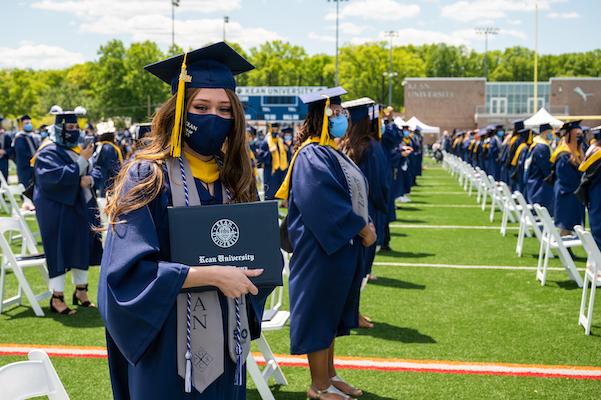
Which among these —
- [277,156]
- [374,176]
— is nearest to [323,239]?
[374,176]

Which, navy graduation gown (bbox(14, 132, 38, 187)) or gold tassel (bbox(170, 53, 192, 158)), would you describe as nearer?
gold tassel (bbox(170, 53, 192, 158))

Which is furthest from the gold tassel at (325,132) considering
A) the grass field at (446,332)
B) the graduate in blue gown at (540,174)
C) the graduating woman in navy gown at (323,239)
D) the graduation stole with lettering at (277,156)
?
the graduation stole with lettering at (277,156)

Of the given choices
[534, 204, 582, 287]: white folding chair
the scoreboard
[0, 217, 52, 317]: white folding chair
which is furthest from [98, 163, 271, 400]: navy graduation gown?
the scoreboard

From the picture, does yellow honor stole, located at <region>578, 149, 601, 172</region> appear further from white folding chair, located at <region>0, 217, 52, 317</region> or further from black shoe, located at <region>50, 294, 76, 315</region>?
white folding chair, located at <region>0, 217, 52, 317</region>

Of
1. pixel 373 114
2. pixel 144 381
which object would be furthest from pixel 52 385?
pixel 373 114

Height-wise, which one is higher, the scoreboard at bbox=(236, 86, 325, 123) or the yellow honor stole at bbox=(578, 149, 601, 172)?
the scoreboard at bbox=(236, 86, 325, 123)

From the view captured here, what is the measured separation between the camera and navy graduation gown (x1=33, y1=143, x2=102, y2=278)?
732 cm

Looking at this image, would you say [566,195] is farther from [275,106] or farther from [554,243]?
[275,106]

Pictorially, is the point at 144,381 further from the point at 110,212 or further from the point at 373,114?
the point at 373,114

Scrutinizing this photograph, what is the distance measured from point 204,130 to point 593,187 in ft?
23.7

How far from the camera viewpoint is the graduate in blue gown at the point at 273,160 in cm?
1858

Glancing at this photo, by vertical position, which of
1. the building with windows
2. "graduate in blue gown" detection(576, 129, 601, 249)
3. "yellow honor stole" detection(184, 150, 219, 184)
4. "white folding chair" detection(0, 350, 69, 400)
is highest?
the building with windows

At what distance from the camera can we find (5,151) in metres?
19.1

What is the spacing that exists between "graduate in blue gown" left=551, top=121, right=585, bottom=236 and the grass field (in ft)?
2.34
